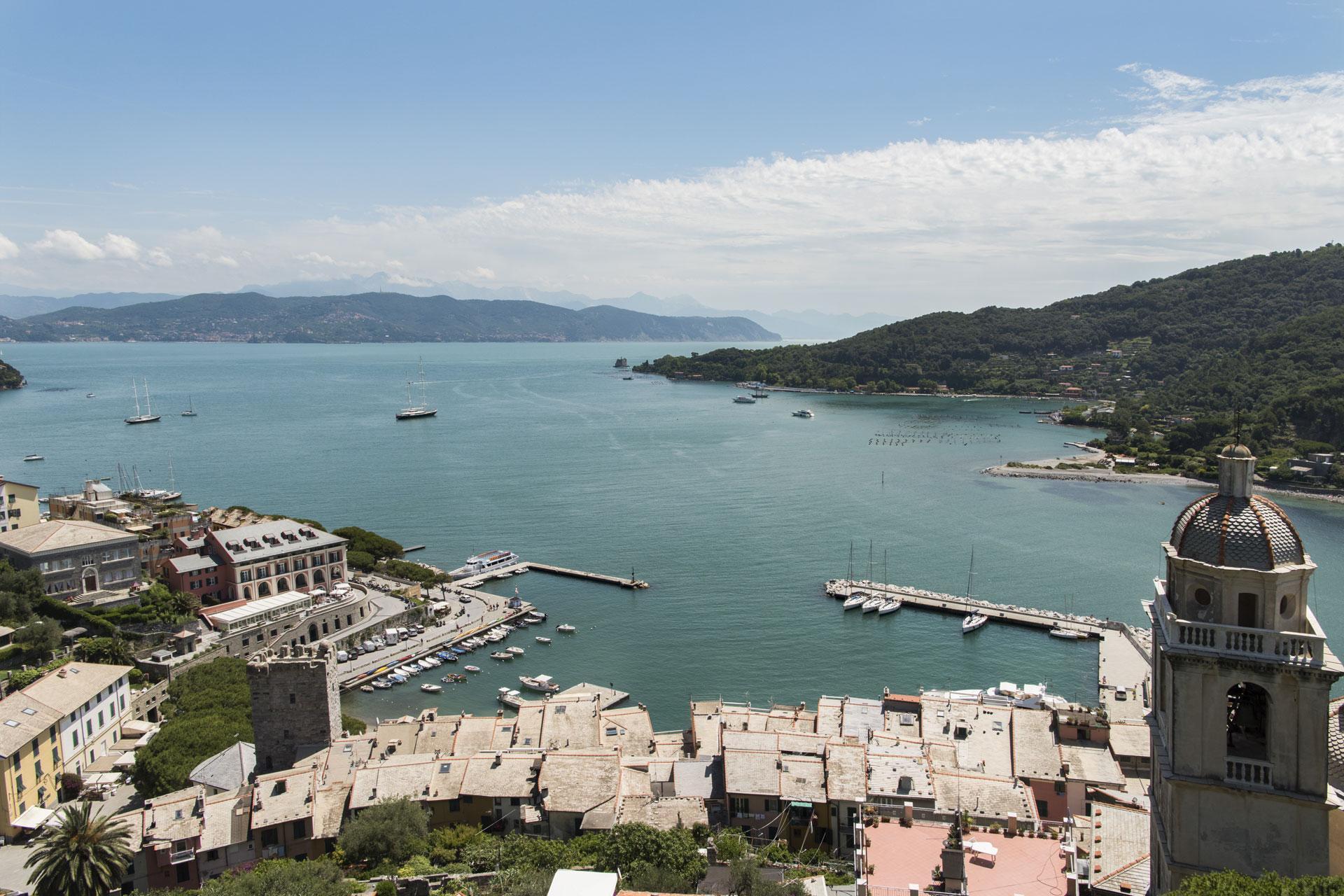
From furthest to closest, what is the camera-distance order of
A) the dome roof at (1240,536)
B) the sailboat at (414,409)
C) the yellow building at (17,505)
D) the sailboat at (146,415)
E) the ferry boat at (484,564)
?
the sailboat at (414,409), the sailboat at (146,415), the ferry boat at (484,564), the yellow building at (17,505), the dome roof at (1240,536)

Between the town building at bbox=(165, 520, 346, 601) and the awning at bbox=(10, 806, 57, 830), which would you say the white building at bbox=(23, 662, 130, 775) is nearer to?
the awning at bbox=(10, 806, 57, 830)

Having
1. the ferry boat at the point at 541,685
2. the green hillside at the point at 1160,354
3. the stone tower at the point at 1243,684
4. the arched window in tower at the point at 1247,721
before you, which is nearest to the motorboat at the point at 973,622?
the ferry boat at the point at 541,685

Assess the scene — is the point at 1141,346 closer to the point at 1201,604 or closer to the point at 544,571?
the point at 544,571

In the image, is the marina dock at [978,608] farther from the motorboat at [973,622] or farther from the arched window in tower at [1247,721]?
the arched window in tower at [1247,721]

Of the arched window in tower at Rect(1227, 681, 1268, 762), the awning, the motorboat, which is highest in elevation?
the arched window in tower at Rect(1227, 681, 1268, 762)

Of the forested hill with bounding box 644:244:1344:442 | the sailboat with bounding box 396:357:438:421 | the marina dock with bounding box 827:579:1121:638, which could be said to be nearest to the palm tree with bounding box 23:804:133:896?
the marina dock with bounding box 827:579:1121:638

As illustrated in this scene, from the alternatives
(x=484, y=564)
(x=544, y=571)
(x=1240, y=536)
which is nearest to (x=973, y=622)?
(x=544, y=571)
